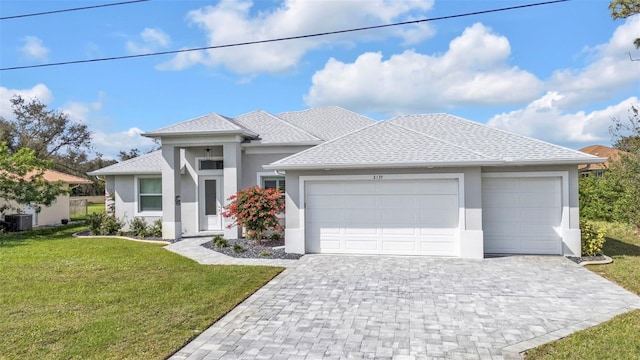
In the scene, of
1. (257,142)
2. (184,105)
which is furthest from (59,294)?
(184,105)

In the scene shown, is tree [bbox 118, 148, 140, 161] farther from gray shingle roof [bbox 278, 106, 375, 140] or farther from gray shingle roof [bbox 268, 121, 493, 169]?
gray shingle roof [bbox 268, 121, 493, 169]

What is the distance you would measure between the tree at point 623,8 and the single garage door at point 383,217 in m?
9.92

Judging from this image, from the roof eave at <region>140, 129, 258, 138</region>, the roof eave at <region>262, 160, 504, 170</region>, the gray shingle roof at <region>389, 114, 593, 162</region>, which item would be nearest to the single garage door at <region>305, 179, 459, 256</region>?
the roof eave at <region>262, 160, 504, 170</region>

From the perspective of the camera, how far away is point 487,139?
12297 mm

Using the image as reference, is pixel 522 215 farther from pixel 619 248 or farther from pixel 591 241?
pixel 619 248

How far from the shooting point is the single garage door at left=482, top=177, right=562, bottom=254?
35.1 ft

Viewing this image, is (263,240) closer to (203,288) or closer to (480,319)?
(203,288)

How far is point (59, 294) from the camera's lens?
24.3ft

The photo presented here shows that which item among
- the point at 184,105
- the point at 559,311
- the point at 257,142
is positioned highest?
the point at 184,105

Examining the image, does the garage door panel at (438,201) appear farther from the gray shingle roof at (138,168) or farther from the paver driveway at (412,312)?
the gray shingle roof at (138,168)

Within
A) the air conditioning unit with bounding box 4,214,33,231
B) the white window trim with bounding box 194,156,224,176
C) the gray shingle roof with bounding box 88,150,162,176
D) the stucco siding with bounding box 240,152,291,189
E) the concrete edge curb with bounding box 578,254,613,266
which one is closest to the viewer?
the concrete edge curb with bounding box 578,254,613,266

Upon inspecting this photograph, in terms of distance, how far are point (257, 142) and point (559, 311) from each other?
459 inches

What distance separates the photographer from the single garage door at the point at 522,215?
10.7 metres

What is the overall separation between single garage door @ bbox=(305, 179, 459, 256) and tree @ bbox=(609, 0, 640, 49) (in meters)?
9.92
